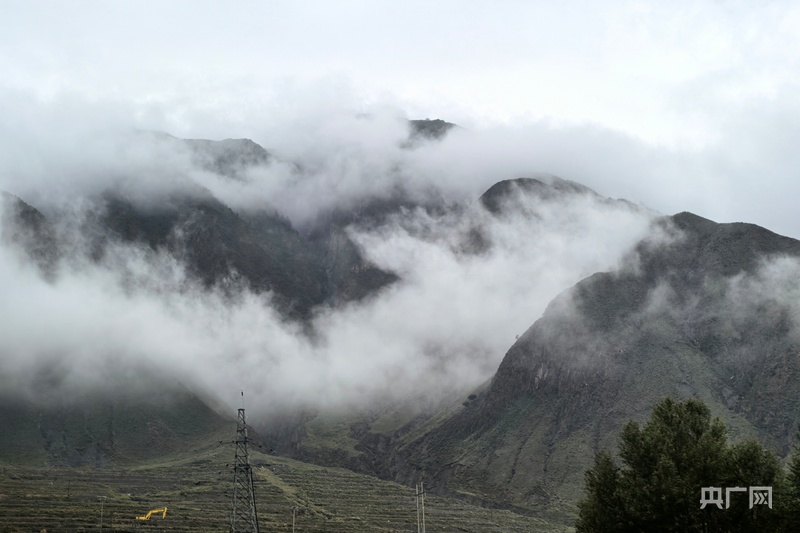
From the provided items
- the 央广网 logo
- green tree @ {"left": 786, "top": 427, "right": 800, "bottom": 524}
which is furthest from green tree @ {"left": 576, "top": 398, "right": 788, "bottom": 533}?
green tree @ {"left": 786, "top": 427, "right": 800, "bottom": 524}

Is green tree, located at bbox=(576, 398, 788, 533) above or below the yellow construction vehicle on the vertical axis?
above

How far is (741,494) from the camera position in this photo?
72.1m

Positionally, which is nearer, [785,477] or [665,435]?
[785,477]

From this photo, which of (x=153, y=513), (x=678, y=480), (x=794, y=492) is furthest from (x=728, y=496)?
(x=153, y=513)

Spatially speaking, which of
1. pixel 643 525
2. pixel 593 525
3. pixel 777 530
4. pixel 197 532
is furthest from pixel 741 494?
pixel 197 532

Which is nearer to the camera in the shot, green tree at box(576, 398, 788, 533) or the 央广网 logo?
the 央广网 logo

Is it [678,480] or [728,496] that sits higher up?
[678,480]

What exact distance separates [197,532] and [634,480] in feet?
385

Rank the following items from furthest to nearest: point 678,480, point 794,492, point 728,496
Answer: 1. point 678,480
2. point 728,496
3. point 794,492

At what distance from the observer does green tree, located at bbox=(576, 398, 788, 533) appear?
71688 millimetres

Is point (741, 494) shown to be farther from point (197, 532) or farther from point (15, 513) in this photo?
point (15, 513)

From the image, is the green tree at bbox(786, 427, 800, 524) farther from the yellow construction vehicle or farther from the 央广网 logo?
the yellow construction vehicle

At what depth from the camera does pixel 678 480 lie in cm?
7244

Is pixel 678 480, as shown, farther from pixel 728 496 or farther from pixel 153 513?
pixel 153 513
